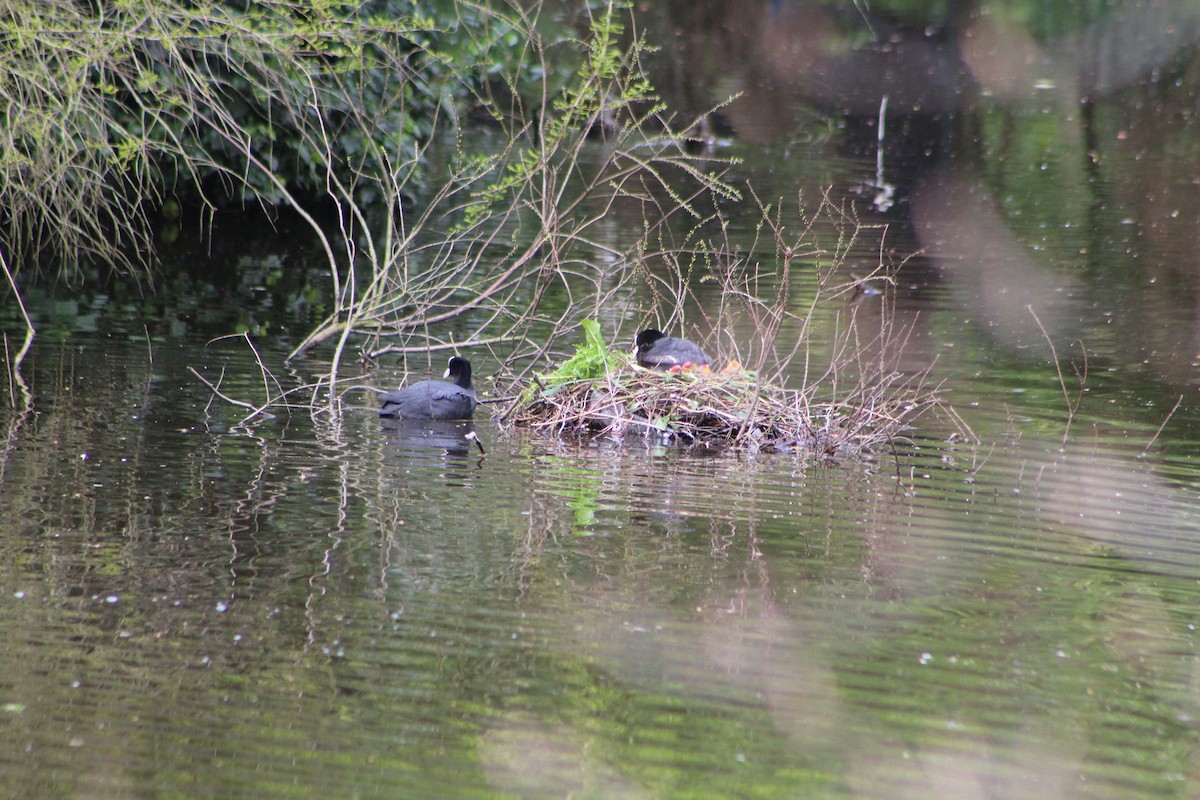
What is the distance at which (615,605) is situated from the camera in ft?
22.1

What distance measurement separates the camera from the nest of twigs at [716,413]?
10133 mm

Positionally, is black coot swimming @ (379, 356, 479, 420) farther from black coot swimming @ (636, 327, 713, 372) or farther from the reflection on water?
black coot swimming @ (636, 327, 713, 372)

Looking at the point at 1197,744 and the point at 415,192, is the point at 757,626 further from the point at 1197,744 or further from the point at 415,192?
the point at 415,192

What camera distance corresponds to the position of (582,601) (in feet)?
22.3

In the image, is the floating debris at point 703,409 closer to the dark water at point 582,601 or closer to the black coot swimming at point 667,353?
the black coot swimming at point 667,353

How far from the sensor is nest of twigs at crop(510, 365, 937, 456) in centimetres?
1013

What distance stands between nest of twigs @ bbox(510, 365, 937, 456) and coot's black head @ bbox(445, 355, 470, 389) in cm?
62

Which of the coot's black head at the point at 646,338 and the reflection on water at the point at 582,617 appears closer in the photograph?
the reflection on water at the point at 582,617

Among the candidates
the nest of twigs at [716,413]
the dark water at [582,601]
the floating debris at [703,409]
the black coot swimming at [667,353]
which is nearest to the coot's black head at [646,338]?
the black coot swimming at [667,353]

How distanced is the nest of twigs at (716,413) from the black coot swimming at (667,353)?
0.39 ft

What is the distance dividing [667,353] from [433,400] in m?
1.64

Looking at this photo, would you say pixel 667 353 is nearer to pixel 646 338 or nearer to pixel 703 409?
pixel 646 338

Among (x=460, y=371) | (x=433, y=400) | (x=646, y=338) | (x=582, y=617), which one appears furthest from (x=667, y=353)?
(x=582, y=617)

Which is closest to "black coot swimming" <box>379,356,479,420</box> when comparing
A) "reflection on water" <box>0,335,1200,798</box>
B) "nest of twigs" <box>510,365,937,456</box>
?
"reflection on water" <box>0,335,1200,798</box>
